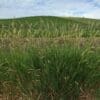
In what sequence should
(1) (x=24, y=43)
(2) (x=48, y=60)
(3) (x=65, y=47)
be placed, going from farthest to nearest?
(1) (x=24, y=43) → (3) (x=65, y=47) → (2) (x=48, y=60)

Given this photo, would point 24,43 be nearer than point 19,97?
No

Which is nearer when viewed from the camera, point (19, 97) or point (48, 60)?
point (48, 60)

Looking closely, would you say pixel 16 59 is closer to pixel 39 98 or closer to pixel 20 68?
pixel 20 68

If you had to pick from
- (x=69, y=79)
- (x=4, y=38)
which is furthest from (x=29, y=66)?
(x=4, y=38)

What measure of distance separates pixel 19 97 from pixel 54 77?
0.95 m

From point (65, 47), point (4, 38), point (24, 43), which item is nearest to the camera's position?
point (65, 47)

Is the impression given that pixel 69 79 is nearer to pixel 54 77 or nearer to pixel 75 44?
pixel 54 77

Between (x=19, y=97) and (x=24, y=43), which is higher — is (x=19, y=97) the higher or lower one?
the lower one

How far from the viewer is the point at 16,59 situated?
26.2 feet

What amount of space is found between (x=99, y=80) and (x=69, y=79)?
0.62 metres

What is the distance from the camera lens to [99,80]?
7949 mm

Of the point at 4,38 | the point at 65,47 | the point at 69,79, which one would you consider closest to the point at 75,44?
the point at 65,47

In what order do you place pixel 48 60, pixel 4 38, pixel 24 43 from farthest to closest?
pixel 4 38
pixel 24 43
pixel 48 60

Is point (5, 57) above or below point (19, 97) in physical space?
above
